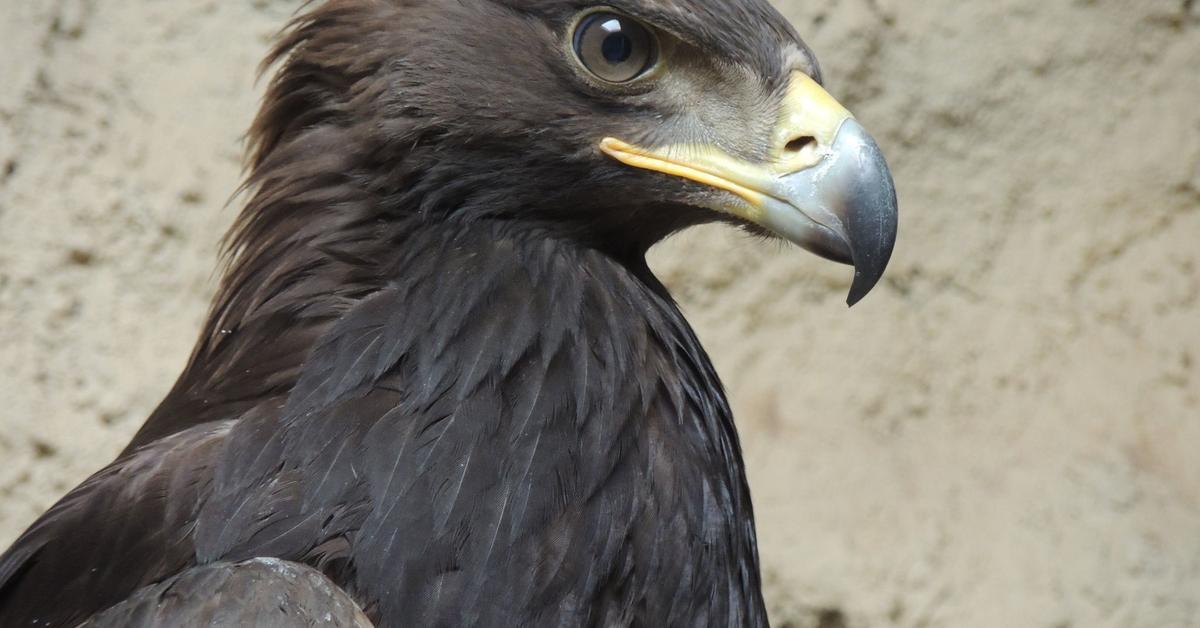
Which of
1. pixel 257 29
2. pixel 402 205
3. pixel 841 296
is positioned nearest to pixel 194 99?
pixel 257 29

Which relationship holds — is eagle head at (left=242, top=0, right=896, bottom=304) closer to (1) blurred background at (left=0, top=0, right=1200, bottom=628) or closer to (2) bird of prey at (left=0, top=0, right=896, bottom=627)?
(2) bird of prey at (left=0, top=0, right=896, bottom=627)

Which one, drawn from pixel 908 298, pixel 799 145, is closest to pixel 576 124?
pixel 799 145

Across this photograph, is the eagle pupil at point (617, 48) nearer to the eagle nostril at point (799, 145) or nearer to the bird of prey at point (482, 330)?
the bird of prey at point (482, 330)

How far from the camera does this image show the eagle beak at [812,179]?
232 cm

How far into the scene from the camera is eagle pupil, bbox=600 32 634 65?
7.74 feet

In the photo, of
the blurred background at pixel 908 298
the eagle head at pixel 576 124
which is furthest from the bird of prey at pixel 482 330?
the blurred background at pixel 908 298

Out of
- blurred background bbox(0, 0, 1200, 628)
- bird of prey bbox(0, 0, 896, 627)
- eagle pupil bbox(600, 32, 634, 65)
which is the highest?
eagle pupil bbox(600, 32, 634, 65)

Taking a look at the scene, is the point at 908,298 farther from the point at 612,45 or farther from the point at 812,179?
the point at 612,45

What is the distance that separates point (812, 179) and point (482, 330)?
58 cm

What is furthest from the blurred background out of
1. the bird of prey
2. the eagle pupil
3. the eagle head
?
the eagle pupil

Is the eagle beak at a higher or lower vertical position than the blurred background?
higher

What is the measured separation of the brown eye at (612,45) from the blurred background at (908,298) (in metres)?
2.35

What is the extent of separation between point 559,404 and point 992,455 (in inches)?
109

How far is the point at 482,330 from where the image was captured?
2.29 metres
